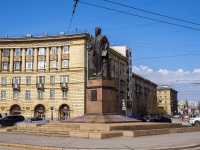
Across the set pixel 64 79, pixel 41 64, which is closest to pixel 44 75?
pixel 41 64

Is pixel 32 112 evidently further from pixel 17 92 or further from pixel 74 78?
pixel 74 78

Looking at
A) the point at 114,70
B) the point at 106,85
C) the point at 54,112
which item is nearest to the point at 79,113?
the point at 54,112

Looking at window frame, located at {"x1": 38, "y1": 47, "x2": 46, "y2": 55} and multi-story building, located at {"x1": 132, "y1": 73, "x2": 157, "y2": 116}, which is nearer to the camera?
window frame, located at {"x1": 38, "y1": 47, "x2": 46, "y2": 55}

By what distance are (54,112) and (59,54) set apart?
1096 centimetres

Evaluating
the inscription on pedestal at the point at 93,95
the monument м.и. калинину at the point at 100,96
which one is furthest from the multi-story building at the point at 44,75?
the inscription on pedestal at the point at 93,95

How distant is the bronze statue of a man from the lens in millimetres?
20889

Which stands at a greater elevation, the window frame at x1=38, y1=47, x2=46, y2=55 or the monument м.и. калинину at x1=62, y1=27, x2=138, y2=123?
the window frame at x1=38, y1=47, x2=46, y2=55

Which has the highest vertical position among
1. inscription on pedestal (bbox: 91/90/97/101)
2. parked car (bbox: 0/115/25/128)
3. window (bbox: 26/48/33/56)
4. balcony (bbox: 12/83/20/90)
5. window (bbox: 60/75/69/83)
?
window (bbox: 26/48/33/56)

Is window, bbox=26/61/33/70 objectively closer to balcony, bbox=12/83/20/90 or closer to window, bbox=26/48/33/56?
window, bbox=26/48/33/56

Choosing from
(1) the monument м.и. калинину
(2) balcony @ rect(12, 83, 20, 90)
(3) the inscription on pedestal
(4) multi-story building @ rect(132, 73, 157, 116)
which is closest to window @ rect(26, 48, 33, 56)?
(2) balcony @ rect(12, 83, 20, 90)

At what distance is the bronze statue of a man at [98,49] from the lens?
20.9 meters

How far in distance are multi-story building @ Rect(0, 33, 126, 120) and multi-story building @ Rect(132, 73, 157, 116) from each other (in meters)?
36.3

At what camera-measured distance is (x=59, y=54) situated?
59.2m

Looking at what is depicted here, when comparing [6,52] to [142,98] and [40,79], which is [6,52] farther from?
[142,98]
